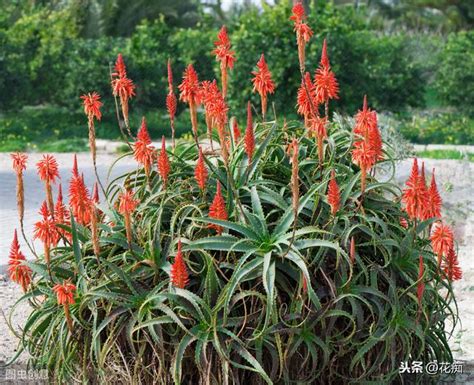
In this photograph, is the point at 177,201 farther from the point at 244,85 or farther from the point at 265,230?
the point at 244,85

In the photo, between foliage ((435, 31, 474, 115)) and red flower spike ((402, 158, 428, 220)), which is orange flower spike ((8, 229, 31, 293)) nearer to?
red flower spike ((402, 158, 428, 220))

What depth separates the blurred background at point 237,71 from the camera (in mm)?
13055

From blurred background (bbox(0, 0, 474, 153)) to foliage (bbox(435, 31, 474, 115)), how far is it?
2 cm

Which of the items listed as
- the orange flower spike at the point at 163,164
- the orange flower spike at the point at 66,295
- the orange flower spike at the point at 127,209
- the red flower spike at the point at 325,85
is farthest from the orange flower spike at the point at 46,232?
the red flower spike at the point at 325,85

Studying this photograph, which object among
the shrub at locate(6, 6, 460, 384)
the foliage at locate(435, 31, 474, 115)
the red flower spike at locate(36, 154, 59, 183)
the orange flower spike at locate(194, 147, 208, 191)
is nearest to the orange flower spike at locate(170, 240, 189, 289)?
the shrub at locate(6, 6, 460, 384)

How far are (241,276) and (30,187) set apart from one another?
681cm

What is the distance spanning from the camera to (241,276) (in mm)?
2805

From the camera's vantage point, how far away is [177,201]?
126 inches

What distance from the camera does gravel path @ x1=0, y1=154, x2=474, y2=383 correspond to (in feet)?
13.5

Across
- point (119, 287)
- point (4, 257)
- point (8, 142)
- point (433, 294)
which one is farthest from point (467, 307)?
point (8, 142)

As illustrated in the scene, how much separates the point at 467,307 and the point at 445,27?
25.4m

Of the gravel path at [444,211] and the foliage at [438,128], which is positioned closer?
the gravel path at [444,211]

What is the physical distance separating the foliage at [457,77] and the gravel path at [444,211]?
692cm

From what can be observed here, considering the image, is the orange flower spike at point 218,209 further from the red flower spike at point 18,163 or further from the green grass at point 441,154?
the green grass at point 441,154
